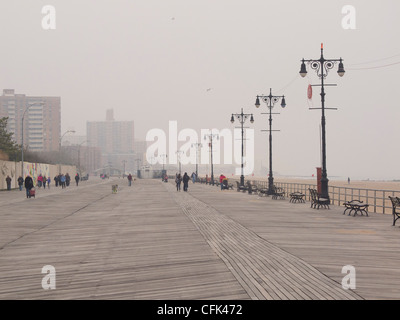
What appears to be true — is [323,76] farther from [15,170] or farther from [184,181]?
[15,170]

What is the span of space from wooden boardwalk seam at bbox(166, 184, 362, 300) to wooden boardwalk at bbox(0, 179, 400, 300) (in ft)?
0.06

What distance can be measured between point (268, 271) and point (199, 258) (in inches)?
74.1

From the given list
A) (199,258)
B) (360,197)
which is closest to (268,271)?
(199,258)

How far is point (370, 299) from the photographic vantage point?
707 centimetres

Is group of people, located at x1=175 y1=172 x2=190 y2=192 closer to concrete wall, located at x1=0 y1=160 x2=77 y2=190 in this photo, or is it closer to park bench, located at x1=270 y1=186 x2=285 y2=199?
park bench, located at x1=270 y1=186 x2=285 y2=199

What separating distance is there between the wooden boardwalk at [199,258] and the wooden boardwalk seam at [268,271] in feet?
0.06

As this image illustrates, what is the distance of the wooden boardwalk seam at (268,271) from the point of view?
7409 millimetres

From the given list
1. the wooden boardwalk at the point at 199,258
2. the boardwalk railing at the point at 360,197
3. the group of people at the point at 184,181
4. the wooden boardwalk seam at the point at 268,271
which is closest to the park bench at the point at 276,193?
the boardwalk railing at the point at 360,197

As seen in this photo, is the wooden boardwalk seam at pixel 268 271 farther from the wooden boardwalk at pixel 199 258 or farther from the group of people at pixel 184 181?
the group of people at pixel 184 181

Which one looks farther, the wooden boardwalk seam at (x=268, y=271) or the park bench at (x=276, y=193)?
the park bench at (x=276, y=193)

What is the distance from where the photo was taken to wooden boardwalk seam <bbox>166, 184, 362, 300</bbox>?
7.41 meters

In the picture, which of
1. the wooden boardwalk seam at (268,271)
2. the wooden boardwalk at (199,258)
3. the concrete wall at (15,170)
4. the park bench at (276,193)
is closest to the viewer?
the wooden boardwalk seam at (268,271)
